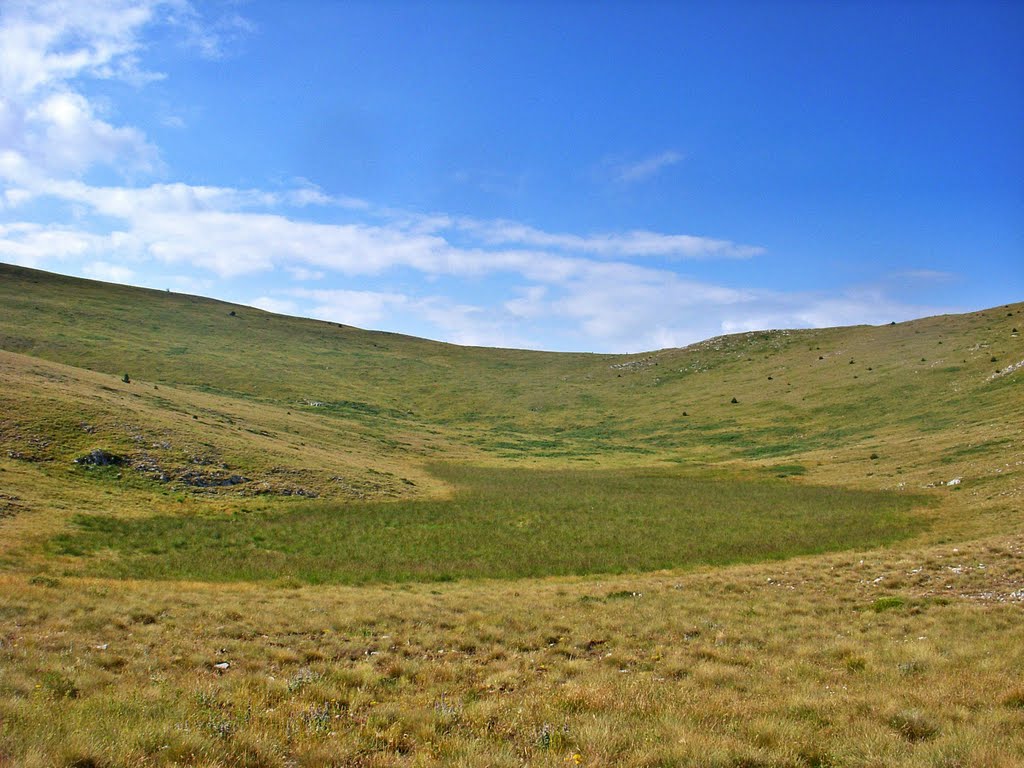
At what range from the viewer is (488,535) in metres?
32.5

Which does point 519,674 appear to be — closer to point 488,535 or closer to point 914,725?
point 914,725

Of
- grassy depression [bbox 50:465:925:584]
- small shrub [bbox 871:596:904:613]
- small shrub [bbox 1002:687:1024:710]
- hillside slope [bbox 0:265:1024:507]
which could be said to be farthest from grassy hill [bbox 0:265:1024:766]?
hillside slope [bbox 0:265:1024:507]

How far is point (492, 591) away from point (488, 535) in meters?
11.0

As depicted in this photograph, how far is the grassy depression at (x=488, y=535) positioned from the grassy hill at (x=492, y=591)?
9.7 inches

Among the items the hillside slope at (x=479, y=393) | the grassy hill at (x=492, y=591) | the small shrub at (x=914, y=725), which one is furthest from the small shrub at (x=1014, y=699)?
the hillside slope at (x=479, y=393)

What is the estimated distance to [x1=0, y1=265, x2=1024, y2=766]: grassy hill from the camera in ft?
27.3

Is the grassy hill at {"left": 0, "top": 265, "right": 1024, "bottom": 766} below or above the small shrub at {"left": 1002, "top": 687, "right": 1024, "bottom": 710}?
below

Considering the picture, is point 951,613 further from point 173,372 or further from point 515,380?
point 515,380

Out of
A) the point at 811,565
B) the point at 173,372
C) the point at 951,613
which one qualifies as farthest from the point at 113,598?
the point at 173,372

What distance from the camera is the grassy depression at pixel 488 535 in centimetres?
2459

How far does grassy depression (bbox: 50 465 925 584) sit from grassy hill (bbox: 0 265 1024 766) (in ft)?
0.81

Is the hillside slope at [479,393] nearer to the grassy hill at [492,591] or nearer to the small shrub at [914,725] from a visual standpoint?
the grassy hill at [492,591]

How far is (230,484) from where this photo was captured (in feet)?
129

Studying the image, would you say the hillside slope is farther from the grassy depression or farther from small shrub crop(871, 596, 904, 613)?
small shrub crop(871, 596, 904, 613)
